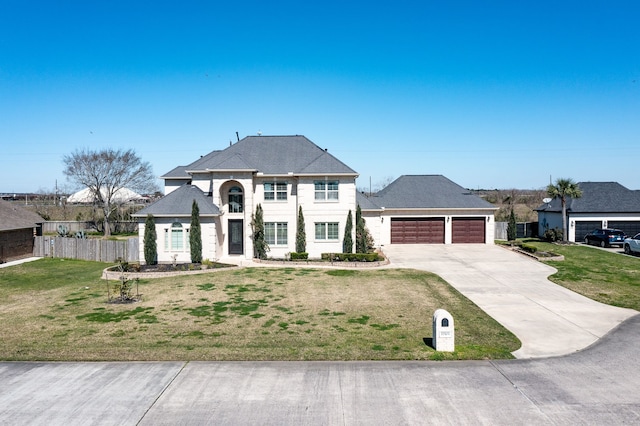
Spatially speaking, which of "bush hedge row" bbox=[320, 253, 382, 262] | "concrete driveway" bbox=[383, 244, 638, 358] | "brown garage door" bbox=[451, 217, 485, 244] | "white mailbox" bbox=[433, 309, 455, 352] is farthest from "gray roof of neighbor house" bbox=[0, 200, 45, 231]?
"brown garage door" bbox=[451, 217, 485, 244]

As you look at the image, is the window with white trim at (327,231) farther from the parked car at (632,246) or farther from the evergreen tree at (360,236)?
the parked car at (632,246)

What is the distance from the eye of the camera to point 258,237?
27.9 metres

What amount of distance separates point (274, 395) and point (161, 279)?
49.7ft

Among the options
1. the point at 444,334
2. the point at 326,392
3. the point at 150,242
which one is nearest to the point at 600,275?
the point at 444,334

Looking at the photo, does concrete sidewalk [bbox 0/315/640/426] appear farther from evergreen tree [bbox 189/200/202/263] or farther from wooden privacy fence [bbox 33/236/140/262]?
wooden privacy fence [bbox 33/236/140/262]

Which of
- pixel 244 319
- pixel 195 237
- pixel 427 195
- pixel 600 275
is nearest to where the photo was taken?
pixel 244 319

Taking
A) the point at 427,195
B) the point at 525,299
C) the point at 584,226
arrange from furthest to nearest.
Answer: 1. the point at 427,195
2. the point at 584,226
3. the point at 525,299

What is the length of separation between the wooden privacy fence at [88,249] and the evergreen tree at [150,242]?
2671 millimetres

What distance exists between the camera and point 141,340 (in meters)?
12.6

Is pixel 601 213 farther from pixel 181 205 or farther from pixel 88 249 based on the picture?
pixel 88 249

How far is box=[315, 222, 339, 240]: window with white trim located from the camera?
2867cm

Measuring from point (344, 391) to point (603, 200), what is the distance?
36399 mm

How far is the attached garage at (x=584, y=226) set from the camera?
120ft

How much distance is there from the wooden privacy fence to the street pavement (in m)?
18.0
